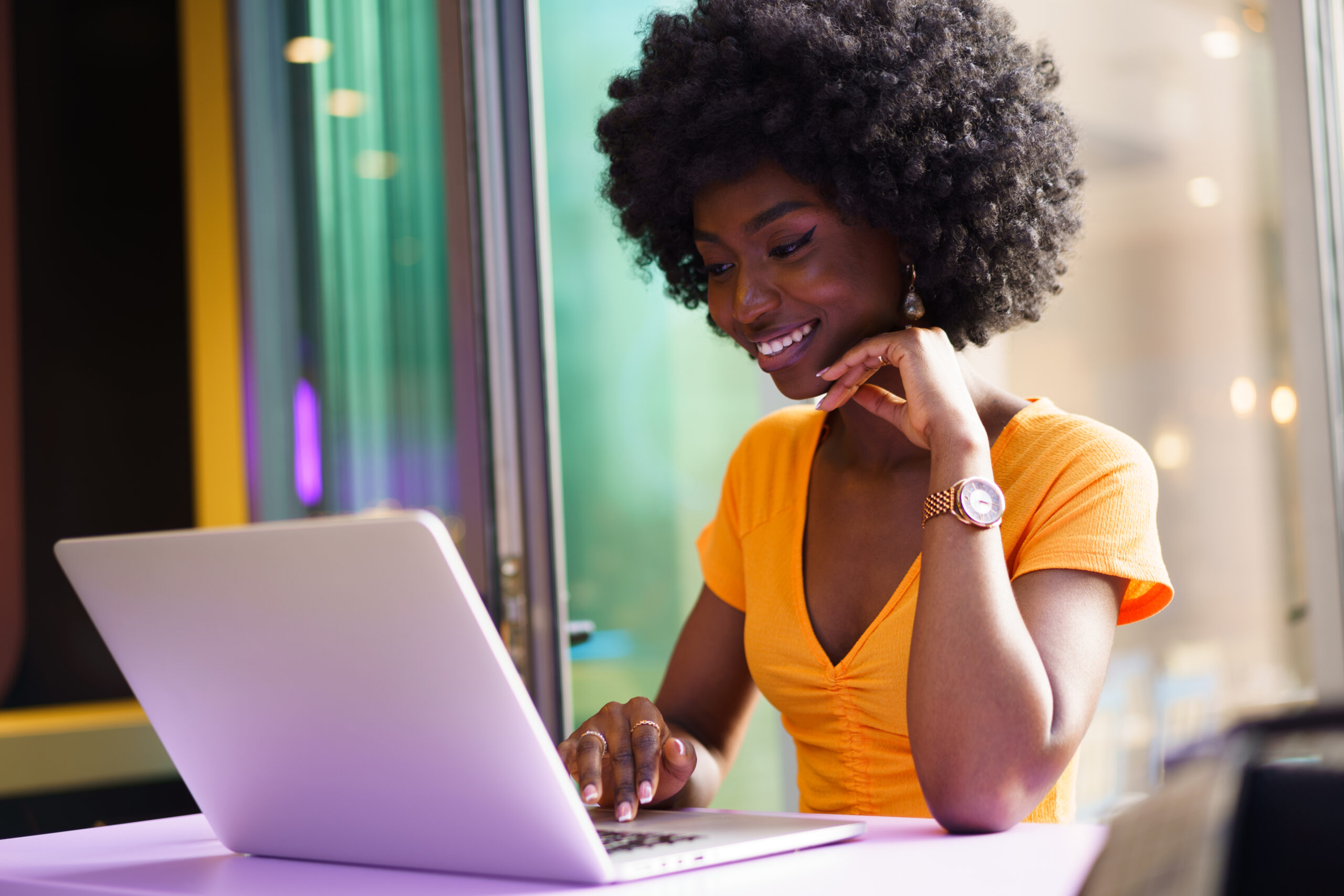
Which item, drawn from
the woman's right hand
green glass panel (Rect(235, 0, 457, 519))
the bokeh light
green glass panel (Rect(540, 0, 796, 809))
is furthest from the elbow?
the bokeh light

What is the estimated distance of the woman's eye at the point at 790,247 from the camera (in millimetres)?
1384

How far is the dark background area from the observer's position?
3.55 m

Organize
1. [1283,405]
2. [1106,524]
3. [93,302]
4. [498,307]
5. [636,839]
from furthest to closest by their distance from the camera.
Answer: [93,302] < [498,307] < [1283,405] < [1106,524] < [636,839]

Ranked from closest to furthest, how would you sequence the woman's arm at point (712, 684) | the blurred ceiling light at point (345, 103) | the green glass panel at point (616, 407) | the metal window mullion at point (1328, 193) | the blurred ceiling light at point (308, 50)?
the woman's arm at point (712, 684), the metal window mullion at point (1328, 193), the green glass panel at point (616, 407), the blurred ceiling light at point (345, 103), the blurred ceiling light at point (308, 50)

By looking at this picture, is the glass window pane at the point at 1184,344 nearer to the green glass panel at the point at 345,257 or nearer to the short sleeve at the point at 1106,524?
the short sleeve at the point at 1106,524

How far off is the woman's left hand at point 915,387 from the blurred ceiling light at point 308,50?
94.3 inches

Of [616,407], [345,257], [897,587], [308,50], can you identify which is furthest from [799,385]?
[308,50]

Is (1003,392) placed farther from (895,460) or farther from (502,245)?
(502,245)

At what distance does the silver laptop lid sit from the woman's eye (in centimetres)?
73

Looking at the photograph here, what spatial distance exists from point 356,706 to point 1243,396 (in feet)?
5.02

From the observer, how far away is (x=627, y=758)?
1070mm

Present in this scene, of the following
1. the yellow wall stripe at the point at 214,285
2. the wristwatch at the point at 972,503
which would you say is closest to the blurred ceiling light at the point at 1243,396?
the wristwatch at the point at 972,503

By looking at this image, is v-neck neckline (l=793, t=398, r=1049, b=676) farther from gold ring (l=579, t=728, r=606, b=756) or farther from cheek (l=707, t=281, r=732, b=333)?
gold ring (l=579, t=728, r=606, b=756)

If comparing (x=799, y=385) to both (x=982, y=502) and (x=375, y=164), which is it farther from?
(x=375, y=164)
